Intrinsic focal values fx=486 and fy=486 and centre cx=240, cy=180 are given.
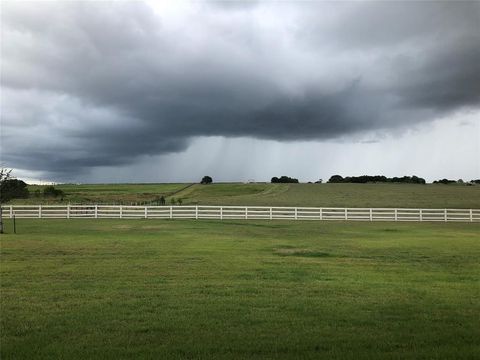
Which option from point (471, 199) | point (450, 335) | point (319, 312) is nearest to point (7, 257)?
point (319, 312)

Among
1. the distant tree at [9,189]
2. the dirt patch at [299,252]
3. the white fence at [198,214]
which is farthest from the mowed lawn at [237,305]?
the white fence at [198,214]

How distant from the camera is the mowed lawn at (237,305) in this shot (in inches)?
250

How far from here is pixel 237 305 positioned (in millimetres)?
8695

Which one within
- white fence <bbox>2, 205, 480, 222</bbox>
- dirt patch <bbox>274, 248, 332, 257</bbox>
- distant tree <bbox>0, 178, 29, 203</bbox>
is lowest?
dirt patch <bbox>274, 248, 332, 257</bbox>

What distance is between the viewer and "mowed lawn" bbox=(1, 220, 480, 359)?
6348 millimetres

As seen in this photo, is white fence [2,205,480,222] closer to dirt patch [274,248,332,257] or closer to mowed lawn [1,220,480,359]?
dirt patch [274,248,332,257]

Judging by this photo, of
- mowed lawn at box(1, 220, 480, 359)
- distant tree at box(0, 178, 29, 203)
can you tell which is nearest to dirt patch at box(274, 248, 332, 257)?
mowed lawn at box(1, 220, 480, 359)

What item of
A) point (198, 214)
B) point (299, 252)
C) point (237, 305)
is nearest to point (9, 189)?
point (198, 214)

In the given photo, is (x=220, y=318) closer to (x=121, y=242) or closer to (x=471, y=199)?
(x=121, y=242)

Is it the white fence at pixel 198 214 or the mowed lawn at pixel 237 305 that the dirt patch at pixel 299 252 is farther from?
the white fence at pixel 198 214

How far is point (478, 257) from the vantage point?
15.9m

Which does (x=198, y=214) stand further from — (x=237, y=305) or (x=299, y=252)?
(x=237, y=305)

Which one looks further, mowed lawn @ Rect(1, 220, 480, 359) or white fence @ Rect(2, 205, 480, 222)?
white fence @ Rect(2, 205, 480, 222)

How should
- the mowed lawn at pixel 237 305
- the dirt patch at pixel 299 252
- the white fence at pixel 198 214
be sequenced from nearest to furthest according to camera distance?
the mowed lawn at pixel 237 305
the dirt patch at pixel 299 252
the white fence at pixel 198 214
